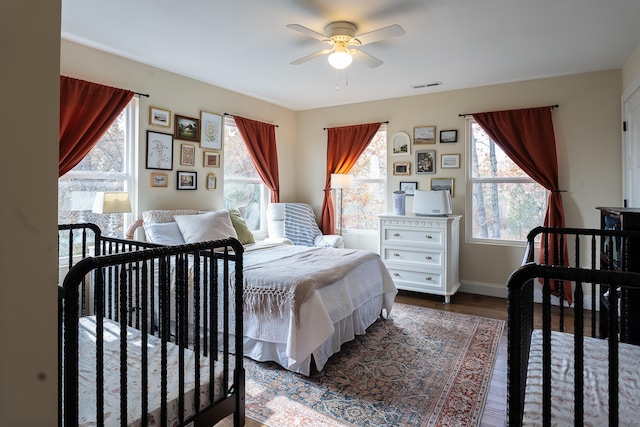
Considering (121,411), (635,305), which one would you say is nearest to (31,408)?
(121,411)

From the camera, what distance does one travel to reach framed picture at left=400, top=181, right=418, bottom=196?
15.9 feet

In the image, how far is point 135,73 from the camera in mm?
3555

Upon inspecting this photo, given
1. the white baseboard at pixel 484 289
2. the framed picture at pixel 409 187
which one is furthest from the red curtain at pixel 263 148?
the white baseboard at pixel 484 289

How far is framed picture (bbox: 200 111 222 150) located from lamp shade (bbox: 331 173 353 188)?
58.7 inches

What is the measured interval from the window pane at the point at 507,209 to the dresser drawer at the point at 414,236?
0.71 m

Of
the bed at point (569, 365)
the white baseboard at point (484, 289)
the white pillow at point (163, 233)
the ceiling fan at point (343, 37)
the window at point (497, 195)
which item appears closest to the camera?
the bed at point (569, 365)

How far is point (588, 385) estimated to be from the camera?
4.24ft

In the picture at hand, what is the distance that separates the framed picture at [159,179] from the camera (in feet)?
12.2

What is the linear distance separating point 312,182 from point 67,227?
3.63 metres

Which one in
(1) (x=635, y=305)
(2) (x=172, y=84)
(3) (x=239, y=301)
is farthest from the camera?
(2) (x=172, y=84)

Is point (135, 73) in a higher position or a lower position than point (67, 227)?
higher

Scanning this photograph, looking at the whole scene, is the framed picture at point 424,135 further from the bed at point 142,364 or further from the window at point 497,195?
the bed at point 142,364

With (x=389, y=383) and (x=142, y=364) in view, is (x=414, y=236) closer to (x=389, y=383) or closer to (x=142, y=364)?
(x=389, y=383)

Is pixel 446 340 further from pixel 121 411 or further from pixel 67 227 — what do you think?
pixel 67 227
